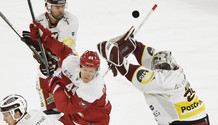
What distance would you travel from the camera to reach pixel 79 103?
7.57 feet

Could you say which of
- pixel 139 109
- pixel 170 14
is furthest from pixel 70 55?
pixel 170 14

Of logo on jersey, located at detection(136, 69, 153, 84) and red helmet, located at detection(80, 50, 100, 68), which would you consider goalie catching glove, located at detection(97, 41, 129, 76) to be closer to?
logo on jersey, located at detection(136, 69, 153, 84)

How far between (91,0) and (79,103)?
16.0ft

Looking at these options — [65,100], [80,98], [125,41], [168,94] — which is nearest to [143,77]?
[168,94]

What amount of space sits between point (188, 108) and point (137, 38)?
3.01m

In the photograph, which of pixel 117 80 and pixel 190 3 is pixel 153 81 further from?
pixel 190 3

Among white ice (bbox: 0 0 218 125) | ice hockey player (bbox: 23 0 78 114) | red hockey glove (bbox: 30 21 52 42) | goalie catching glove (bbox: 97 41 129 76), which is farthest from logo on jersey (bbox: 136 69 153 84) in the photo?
white ice (bbox: 0 0 218 125)

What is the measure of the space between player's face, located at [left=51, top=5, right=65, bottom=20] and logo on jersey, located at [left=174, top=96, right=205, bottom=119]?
1.18m

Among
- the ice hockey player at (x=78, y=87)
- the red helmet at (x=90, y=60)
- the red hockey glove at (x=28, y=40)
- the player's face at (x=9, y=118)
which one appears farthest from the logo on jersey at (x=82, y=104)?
the red hockey glove at (x=28, y=40)

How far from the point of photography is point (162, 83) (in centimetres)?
216

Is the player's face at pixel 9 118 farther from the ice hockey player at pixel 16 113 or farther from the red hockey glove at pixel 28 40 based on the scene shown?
the red hockey glove at pixel 28 40

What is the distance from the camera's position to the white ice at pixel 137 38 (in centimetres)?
368

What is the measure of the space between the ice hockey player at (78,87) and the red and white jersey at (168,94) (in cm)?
29

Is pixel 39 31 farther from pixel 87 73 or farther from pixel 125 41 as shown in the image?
pixel 125 41
